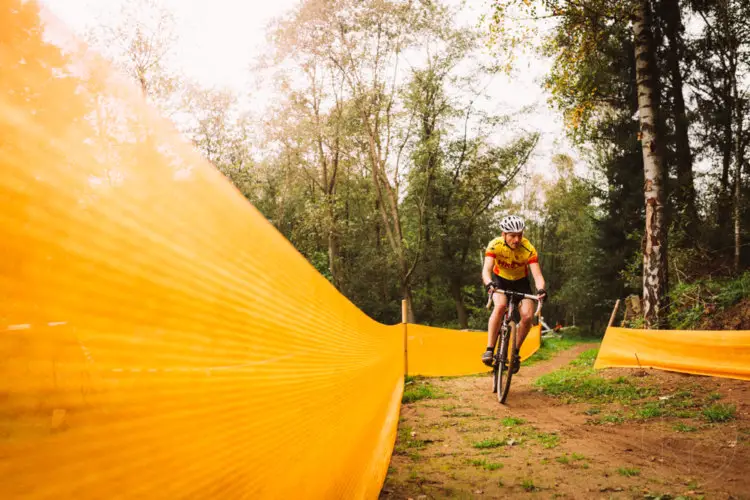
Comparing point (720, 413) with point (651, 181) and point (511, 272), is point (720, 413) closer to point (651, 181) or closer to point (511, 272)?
point (511, 272)

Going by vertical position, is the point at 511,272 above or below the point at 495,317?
above

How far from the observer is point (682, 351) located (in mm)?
6586

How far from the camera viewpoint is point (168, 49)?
16.8 meters

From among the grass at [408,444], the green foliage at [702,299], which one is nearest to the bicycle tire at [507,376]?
the grass at [408,444]

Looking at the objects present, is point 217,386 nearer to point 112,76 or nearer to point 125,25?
point 112,76

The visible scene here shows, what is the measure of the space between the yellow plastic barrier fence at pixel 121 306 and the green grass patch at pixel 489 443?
2575 mm

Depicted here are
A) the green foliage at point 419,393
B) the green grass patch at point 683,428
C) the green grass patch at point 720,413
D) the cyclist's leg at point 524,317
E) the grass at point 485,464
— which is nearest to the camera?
the grass at point 485,464

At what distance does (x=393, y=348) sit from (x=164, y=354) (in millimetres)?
6226

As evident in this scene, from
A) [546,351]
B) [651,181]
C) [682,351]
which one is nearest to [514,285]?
[682,351]

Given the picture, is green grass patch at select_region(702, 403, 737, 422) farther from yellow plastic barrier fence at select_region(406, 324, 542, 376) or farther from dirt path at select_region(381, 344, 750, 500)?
yellow plastic barrier fence at select_region(406, 324, 542, 376)

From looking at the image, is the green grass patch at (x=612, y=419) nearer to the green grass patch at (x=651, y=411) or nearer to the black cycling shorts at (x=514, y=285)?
the green grass patch at (x=651, y=411)

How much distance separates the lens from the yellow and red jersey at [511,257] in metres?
5.99

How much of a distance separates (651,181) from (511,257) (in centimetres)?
358

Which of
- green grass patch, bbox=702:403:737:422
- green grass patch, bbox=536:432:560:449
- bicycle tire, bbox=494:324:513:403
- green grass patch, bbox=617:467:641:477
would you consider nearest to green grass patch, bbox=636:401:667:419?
green grass patch, bbox=702:403:737:422
